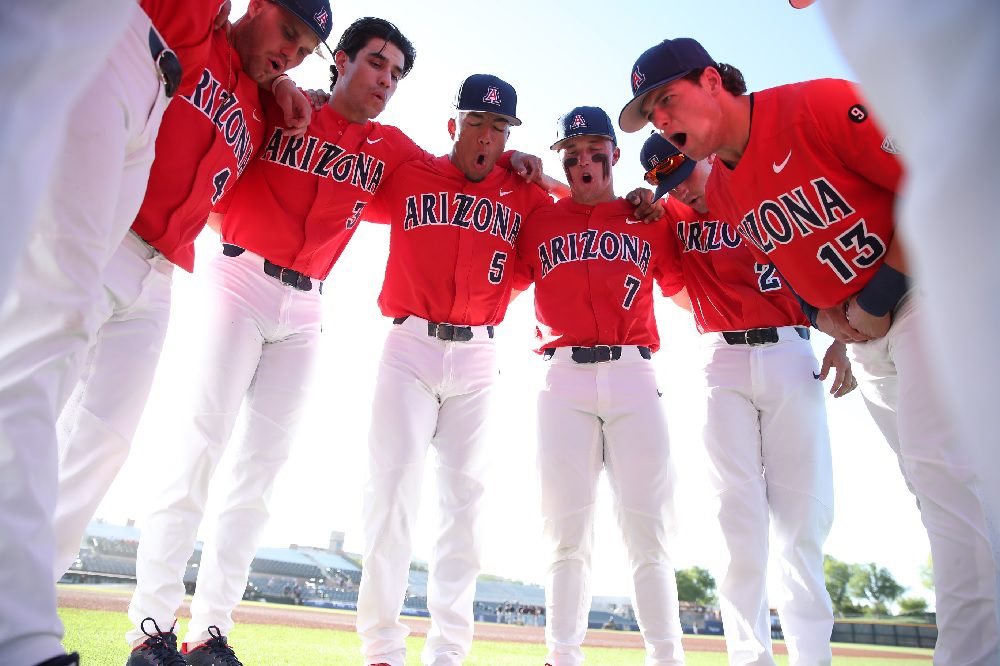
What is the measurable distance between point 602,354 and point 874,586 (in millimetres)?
74507

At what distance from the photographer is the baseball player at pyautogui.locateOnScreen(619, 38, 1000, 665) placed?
7.97ft

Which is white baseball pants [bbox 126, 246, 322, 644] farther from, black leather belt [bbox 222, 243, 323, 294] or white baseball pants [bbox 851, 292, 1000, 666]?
white baseball pants [bbox 851, 292, 1000, 666]

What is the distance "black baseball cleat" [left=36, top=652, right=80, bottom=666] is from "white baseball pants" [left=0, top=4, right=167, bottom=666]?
22mm

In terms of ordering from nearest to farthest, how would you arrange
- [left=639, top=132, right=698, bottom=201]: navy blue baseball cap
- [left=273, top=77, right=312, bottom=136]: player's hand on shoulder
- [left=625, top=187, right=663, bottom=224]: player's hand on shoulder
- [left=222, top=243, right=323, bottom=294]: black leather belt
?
[left=273, top=77, right=312, bottom=136]: player's hand on shoulder → [left=222, top=243, right=323, bottom=294]: black leather belt → [left=639, top=132, right=698, bottom=201]: navy blue baseball cap → [left=625, top=187, right=663, bottom=224]: player's hand on shoulder

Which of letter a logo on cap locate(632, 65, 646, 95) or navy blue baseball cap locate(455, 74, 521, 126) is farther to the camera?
navy blue baseball cap locate(455, 74, 521, 126)

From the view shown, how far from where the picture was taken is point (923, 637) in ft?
97.1

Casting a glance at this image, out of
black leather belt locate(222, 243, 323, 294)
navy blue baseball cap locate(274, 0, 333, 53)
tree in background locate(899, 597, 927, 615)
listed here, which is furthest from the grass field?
tree in background locate(899, 597, 927, 615)

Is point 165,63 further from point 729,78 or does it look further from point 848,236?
point 848,236

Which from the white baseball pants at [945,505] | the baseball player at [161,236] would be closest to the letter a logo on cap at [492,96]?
the baseball player at [161,236]

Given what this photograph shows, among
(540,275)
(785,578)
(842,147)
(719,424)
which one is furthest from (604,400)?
(842,147)

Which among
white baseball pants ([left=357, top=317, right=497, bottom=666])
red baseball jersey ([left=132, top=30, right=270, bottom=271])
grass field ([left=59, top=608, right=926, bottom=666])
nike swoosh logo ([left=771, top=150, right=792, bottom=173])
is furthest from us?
grass field ([left=59, top=608, right=926, bottom=666])

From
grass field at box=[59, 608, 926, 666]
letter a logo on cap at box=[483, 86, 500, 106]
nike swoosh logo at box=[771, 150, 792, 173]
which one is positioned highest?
letter a logo on cap at box=[483, 86, 500, 106]

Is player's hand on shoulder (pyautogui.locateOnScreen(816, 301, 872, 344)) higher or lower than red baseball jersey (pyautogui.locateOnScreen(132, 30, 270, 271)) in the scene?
lower

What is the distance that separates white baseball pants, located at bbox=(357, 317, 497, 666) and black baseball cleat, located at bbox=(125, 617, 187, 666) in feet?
3.31
